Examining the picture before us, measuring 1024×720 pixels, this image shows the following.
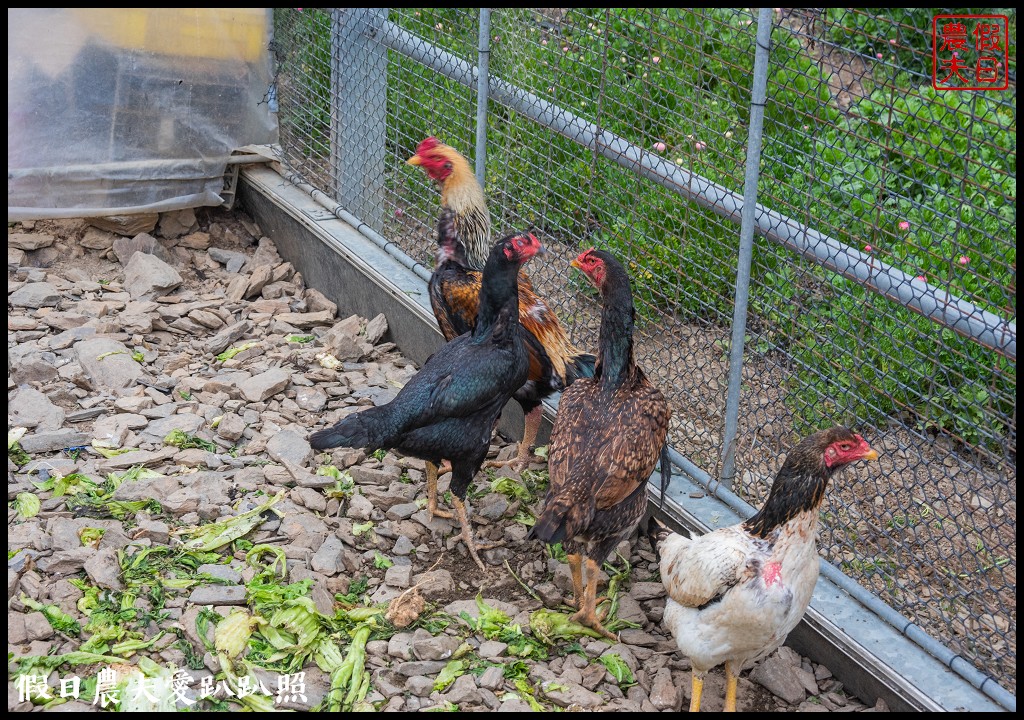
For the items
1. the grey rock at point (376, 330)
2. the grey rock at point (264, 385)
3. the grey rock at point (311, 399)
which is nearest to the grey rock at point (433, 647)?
the grey rock at point (311, 399)

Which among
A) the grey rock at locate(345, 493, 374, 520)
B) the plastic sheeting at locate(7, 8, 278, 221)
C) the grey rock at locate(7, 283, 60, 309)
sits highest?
the plastic sheeting at locate(7, 8, 278, 221)

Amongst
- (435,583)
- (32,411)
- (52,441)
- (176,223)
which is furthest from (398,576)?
(176,223)

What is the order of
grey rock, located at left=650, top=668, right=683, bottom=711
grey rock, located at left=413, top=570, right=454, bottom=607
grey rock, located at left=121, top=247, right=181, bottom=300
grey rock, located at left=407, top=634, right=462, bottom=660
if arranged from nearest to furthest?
grey rock, located at left=650, top=668, right=683, bottom=711, grey rock, located at left=407, top=634, right=462, bottom=660, grey rock, located at left=413, top=570, right=454, bottom=607, grey rock, located at left=121, top=247, right=181, bottom=300

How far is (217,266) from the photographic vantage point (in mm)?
6805

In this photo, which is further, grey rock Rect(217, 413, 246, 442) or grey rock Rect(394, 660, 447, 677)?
grey rock Rect(217, 413, 246, 442)

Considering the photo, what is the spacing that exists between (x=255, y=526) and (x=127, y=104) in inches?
131

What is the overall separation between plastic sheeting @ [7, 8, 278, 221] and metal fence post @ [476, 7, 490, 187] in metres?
2.17

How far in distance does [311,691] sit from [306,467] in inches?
55.2

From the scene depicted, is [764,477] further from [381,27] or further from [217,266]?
[217,266]

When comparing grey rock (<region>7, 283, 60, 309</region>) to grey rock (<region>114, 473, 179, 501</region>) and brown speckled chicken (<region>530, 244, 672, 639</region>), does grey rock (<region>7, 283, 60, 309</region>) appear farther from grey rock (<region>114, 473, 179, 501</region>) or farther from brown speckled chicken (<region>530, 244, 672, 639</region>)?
brown speckled chicken (<region>530, 244, 672, 639</region>)

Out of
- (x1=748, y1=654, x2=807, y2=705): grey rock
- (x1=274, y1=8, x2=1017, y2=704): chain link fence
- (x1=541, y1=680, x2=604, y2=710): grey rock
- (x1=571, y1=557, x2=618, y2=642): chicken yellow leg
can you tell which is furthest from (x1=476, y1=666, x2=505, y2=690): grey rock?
(x1=274, y1=8, x2=1017, y2=704): chain link fence

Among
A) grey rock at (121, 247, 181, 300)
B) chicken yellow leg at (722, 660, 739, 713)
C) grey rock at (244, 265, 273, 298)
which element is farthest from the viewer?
grey rock at (244, 265, 273, 298)

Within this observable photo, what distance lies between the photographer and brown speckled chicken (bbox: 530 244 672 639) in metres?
3.72

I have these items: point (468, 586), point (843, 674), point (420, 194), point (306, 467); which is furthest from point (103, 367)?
point (843, 674)
